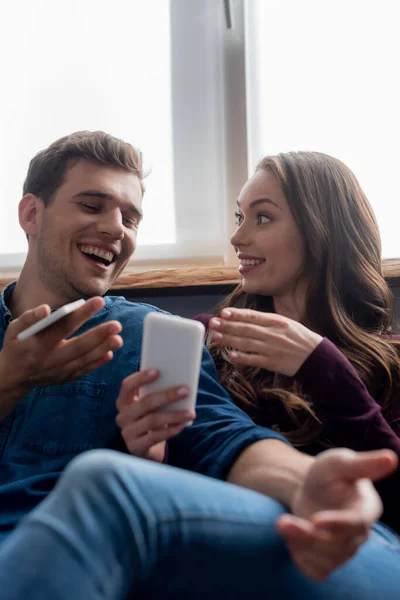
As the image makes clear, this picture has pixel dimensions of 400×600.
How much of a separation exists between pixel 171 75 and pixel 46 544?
160 centimetres

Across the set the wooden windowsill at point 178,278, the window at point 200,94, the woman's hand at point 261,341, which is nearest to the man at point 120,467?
the woman's hand at point 261,341

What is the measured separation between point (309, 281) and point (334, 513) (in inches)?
Answer: 33.2

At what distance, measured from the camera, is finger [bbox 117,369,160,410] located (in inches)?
31.6

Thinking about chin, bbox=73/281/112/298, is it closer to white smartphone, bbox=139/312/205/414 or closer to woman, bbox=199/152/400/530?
woman, bbox=199/152/400/530

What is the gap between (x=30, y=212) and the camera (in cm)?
134

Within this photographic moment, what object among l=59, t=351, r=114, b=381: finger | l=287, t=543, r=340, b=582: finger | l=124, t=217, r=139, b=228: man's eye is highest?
l=124, t=217, r=139, b=228: man's eye

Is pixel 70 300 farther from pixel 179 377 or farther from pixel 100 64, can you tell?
pixel 100 64

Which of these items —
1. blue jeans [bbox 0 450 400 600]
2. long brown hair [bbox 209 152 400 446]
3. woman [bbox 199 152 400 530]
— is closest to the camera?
blue jeans [bbox 0 450 400 600]

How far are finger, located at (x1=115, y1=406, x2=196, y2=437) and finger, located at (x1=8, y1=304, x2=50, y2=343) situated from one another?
0.59ft

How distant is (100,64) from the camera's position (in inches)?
73.2

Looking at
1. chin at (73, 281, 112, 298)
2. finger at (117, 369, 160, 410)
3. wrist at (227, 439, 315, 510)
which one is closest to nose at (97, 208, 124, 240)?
chin at (73, 281, 112, 298)

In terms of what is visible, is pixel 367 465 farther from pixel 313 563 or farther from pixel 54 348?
pixel 54 348

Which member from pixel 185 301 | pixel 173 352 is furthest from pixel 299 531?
pixel 185 301

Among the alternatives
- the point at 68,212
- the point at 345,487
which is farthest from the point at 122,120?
the point at 345,487
